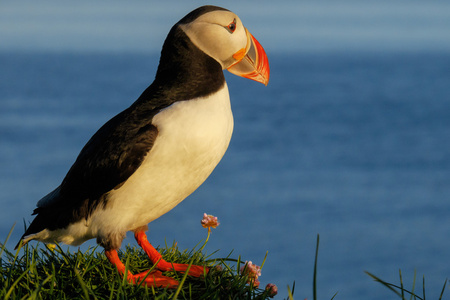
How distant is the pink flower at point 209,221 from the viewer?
4.35 metres

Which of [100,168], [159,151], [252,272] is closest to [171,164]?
[159,151]

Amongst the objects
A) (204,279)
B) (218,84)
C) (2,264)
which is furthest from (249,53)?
(2,264)

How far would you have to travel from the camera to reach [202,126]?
375cm

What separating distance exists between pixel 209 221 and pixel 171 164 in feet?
2.61

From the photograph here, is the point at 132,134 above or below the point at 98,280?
above

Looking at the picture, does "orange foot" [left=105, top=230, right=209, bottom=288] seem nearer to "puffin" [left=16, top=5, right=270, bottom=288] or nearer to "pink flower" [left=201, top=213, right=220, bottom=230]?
"puffin" [left=16, top=5, right=270, bottom=288]

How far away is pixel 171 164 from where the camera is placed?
372cm

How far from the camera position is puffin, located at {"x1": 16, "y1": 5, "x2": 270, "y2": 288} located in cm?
372

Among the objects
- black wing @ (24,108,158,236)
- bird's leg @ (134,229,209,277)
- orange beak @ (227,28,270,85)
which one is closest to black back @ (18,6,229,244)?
black wing @ (24,108,158,236)

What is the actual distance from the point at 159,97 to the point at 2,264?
1638 mm

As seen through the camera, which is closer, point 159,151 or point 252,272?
point 159,151

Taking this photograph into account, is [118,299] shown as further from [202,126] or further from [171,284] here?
[202,126]

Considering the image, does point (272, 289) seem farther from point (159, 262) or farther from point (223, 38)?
point (223, 38)

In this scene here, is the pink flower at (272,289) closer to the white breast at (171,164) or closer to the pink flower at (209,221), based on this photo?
the pink flower at (209,221)
